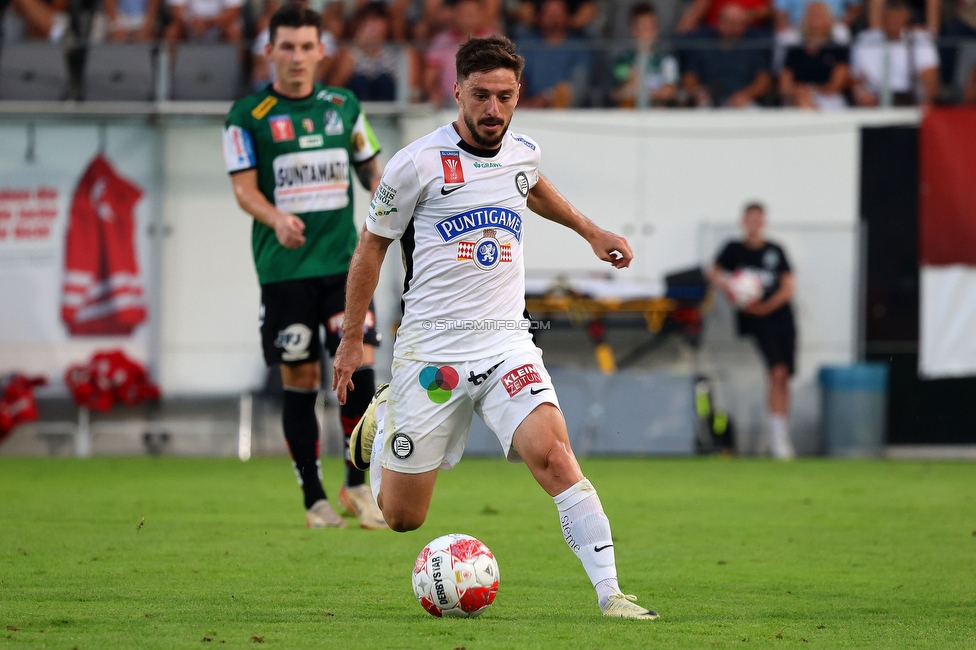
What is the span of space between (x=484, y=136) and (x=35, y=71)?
11.3 m

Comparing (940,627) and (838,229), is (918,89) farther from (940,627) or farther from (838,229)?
(940,627)

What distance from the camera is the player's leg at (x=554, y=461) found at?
4750mm

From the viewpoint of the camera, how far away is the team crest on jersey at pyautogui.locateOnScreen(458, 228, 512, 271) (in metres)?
5.16

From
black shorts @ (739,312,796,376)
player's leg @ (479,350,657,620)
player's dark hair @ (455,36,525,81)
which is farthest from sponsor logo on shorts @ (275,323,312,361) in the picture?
black shorts @ (739,312,796,376)

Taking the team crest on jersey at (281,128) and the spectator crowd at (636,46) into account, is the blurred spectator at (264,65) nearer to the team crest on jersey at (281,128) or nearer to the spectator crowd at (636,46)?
the spectator crowd at (636,46)

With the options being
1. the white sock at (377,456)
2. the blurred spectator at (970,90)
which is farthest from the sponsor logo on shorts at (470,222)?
the blurred spectator at (970,90)

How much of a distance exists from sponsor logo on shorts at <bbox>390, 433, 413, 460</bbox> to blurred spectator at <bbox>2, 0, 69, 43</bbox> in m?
11.9

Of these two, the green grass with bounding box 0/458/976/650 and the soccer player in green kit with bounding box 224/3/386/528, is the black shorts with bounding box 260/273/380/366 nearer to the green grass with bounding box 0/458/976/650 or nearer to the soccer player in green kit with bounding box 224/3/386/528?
the soccer player in green kit with bounding box 224/3/386/528

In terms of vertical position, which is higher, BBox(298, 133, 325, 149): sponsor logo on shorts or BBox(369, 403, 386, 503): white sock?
BBox(298, 133, 325, 149): sponsor logo on shorts

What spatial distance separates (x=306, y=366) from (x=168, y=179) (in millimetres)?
8855

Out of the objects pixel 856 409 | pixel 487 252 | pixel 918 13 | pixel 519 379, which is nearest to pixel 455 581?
pixel 519 379

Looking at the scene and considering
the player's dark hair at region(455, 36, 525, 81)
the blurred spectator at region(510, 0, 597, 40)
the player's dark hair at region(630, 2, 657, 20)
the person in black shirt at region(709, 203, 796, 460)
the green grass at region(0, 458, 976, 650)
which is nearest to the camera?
the green grass at region(0, 458, 976, 650)

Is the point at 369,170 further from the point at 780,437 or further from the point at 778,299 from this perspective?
the point at 780,437

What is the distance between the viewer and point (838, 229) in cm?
1515
